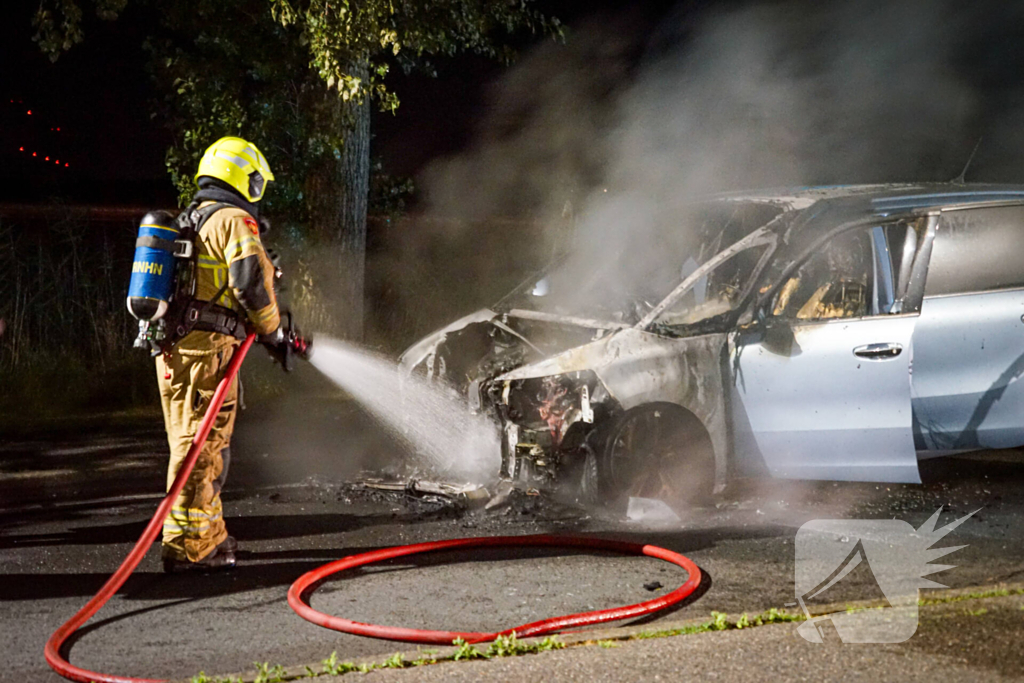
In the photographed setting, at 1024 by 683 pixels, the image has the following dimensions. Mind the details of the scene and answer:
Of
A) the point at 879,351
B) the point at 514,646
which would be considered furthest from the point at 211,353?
the point at 879,351

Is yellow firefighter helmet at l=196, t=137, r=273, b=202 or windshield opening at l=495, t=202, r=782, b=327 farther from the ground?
yellow firefighter helmet at l=196, t=137, r=273, b=202

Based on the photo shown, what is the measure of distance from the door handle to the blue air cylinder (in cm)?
338

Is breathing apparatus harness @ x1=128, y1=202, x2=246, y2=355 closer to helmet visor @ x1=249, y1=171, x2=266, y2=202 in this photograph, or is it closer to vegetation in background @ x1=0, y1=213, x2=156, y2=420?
helmet visor @ x1=249, y1=171, x2=266, y2=202

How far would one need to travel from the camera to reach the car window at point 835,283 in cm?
582

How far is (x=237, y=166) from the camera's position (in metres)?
5.07

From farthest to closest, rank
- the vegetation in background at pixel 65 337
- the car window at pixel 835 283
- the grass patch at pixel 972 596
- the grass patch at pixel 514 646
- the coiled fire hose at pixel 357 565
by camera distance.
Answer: the vegetation in background at pixel 65 337 → the car window at pixel 835 283 → the grass patch at pixel 972 596 → the coiled fire hose at pixel 357 565 → the grass patch at pixel 514 646

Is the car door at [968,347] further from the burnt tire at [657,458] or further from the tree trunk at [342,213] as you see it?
the tree trunk at [342,213]

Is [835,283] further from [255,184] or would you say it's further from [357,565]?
[255,184]

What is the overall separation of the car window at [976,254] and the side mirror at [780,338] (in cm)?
86

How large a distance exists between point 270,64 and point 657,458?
6984 millimetres

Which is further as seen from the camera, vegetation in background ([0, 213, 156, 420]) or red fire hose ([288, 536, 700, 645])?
vegetation in background ([0, 213, 156, 420])

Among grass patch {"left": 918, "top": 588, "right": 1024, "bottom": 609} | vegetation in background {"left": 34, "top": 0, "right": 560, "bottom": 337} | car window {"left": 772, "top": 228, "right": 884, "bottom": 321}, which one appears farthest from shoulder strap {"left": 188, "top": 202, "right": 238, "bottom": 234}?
vegetation in background {"left": 34, "top": 0, "right": 560, "bottom": 337}

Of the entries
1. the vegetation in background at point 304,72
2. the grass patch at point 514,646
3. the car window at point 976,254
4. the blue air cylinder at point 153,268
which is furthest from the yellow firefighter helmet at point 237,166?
the vegetation in background at point 304,72

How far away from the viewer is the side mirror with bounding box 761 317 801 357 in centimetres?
555
